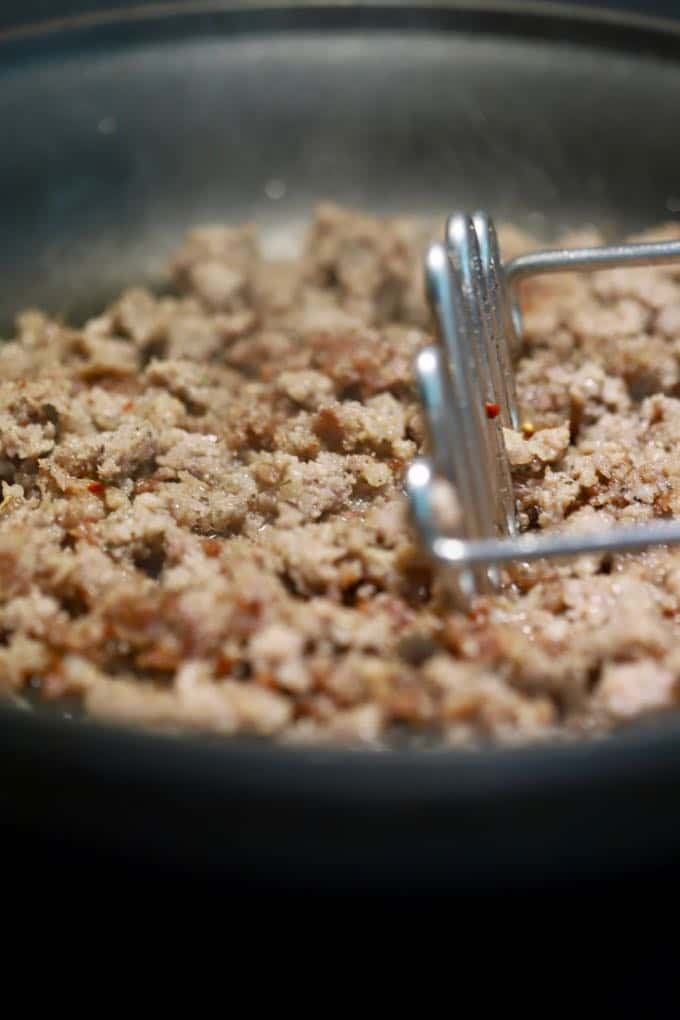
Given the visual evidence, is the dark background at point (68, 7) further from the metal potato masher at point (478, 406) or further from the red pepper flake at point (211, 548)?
the red pepper flake at point (211, 548)

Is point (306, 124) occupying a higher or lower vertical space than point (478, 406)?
higher

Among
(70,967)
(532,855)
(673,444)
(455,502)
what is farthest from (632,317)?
(70,967)

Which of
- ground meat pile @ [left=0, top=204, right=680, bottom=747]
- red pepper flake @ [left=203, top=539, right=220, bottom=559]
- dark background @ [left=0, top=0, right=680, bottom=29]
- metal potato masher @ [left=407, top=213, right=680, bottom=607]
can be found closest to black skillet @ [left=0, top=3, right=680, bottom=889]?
ground meat pile @ [left=0, top=204, right=680, bottom=747]

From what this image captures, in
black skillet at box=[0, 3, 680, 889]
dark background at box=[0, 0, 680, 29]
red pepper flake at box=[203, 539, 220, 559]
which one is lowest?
red pepper flake at box=[203, 539, 220, 559]

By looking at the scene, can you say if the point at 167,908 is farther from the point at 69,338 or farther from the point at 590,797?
the point at 69,338

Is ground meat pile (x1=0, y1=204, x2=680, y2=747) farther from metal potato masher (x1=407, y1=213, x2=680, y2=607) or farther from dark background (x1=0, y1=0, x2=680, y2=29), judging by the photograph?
dark background (x1=0, y1=0, x2=680, y2=29)

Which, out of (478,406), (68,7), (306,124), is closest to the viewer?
(478,406)

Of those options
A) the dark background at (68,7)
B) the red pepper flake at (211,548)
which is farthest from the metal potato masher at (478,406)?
the dark background at (68,7)

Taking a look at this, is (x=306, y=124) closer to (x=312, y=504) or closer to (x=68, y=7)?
(x=312, y=504)

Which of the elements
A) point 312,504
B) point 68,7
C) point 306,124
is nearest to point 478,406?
point 312,504
